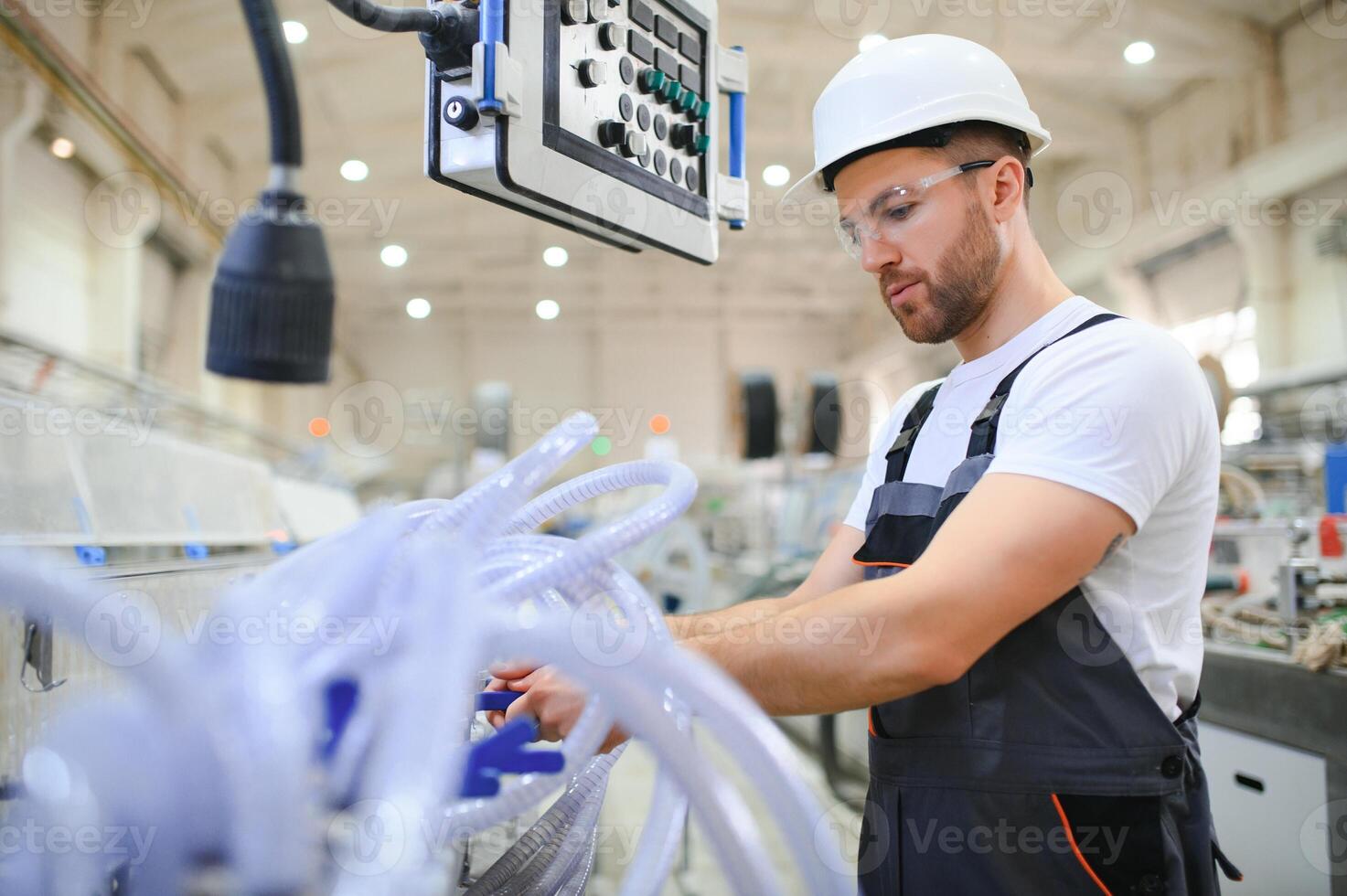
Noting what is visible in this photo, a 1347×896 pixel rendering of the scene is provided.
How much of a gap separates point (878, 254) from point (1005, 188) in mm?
152

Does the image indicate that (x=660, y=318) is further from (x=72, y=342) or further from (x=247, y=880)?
(x=247, y=880)

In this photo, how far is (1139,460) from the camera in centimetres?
77

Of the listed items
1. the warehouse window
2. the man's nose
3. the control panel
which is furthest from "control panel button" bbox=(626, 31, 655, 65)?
the warehouse window

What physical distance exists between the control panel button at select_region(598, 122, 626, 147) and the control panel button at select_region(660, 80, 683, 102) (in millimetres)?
106

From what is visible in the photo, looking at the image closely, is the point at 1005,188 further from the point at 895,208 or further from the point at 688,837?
the point at 688,837

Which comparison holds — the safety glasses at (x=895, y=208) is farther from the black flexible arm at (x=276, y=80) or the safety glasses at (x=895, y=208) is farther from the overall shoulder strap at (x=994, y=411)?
the black flexible arm at (x=276, y=80)

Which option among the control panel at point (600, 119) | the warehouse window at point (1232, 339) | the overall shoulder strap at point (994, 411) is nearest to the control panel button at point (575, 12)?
the control panel at point (600, 119)

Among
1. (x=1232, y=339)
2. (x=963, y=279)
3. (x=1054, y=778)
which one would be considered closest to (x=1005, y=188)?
(x=963, y=279)

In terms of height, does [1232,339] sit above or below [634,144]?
above

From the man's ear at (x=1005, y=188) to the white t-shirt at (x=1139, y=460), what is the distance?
200 mm

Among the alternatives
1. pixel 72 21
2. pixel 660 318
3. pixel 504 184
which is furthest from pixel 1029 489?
pixel 660 318

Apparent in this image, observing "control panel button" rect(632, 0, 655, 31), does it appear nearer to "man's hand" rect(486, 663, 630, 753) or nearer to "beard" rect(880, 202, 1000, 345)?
"beard" rect(880, 202, 1000, 345)

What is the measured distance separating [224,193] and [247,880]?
8173 millimetres

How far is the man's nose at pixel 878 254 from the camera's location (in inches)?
39.5
